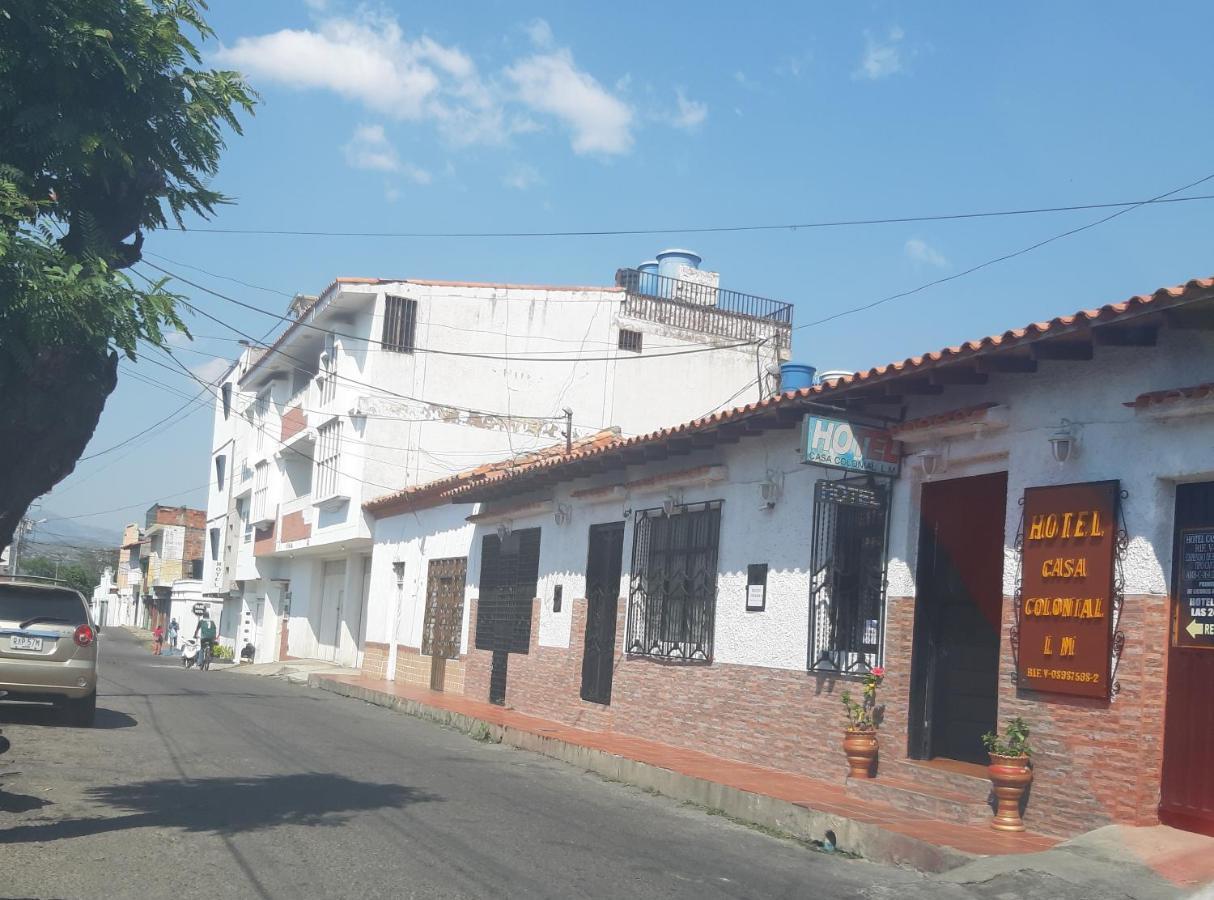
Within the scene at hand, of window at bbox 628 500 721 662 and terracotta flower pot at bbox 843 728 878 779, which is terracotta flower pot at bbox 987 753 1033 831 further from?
window at bbox 628 500 721 662

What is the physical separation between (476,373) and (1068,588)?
22877mm

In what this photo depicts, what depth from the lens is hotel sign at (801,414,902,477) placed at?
10.6 metres

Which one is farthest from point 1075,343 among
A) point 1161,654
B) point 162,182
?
point 162,182

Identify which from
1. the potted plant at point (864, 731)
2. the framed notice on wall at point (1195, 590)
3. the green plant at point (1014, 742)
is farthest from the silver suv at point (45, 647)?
the framed notice on wall at point (1195, 590)

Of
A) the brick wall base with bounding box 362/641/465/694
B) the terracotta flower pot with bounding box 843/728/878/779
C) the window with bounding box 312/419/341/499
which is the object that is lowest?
the brick wall base with bounding box 362/641/465/694

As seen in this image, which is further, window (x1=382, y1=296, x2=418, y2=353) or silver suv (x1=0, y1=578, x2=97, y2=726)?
window (x1=382, y1=296, x2=418, y2=353)

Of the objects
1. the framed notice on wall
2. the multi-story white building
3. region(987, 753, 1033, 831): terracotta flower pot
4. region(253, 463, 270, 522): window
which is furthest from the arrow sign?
region(253, 463, 270, 522): window

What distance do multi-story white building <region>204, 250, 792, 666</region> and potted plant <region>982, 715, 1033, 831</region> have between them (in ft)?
63.9

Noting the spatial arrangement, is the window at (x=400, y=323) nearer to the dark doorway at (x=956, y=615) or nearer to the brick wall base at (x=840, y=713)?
the brick wall base at (x=840, y=713)

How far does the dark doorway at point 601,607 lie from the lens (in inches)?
665

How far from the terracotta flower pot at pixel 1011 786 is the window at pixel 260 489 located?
34.6 meters

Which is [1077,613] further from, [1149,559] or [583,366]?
[583,366]

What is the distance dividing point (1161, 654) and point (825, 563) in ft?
13.7

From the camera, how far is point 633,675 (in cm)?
1586
